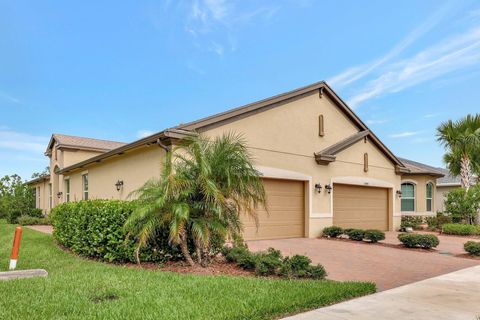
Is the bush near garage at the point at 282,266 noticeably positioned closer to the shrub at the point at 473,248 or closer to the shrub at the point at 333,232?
the shrub at the point at 473,248

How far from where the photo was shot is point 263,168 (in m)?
13.2

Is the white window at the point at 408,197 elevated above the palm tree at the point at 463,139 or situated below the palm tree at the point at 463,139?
below

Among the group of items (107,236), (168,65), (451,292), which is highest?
(168,65)

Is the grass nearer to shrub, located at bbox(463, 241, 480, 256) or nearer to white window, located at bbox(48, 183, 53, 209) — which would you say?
shrub, located at bbox(463, 241, 480, 256)

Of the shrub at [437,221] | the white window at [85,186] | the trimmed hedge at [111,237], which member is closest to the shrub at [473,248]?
the trimmed hedge at [111,237]

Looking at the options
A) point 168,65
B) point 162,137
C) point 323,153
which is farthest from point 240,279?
point 168,65

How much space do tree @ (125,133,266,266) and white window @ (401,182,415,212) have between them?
16.8 meters

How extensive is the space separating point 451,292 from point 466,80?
48.3 ft

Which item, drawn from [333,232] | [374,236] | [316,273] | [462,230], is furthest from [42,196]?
[462,230]

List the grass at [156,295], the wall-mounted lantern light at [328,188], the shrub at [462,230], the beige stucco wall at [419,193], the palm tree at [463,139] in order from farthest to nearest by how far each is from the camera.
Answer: the beige stucco wall at [419,193] < the palm tree at [463,139] < the shrub at [462,230] < the wall-mounted lantern light at [328,188] < the grass at [156,295]

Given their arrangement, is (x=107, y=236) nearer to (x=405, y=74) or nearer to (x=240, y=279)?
(x=240, y=279)

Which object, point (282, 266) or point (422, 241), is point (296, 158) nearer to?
point (422, 241)

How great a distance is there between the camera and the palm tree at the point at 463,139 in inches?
811

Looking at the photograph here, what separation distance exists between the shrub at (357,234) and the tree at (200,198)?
687 cm
